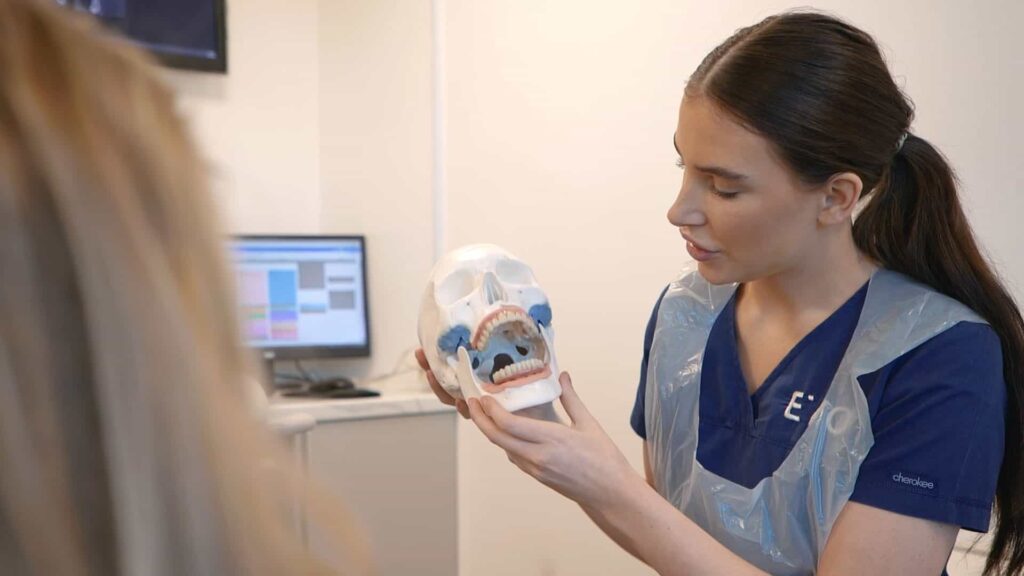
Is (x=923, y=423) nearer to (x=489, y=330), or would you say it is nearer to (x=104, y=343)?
(x=489, y=330)

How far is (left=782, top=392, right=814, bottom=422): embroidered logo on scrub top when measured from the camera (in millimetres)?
1496

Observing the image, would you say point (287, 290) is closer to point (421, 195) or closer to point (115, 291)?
point (421, 195)

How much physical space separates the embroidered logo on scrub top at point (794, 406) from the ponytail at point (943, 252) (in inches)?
9.6

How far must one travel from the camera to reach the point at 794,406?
1506mm

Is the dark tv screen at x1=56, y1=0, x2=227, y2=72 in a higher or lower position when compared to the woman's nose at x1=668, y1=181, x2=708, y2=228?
higher

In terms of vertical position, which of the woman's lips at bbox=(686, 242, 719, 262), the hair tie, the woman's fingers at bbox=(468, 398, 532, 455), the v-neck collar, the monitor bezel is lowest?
the woman's fingers at bbox=(468, 398, 532, 455)

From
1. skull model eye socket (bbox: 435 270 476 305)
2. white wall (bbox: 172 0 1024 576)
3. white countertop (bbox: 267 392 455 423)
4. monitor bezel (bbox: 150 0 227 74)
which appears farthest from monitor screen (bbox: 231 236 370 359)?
skull model eye socket (bbox: 435 270 476 305)

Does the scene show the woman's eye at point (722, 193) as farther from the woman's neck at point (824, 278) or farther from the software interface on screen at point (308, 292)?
the software interface on screen at point (308, 292)

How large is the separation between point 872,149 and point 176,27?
101 inches

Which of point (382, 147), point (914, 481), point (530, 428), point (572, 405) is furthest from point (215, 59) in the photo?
point (914, 481)

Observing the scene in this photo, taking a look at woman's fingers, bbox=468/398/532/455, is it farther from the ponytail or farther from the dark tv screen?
the dark tv screen

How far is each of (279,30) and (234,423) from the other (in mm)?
3373

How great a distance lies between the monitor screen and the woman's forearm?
7.14ft

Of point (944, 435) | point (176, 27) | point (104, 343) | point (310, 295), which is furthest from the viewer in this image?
Answer: point (310, 295)
